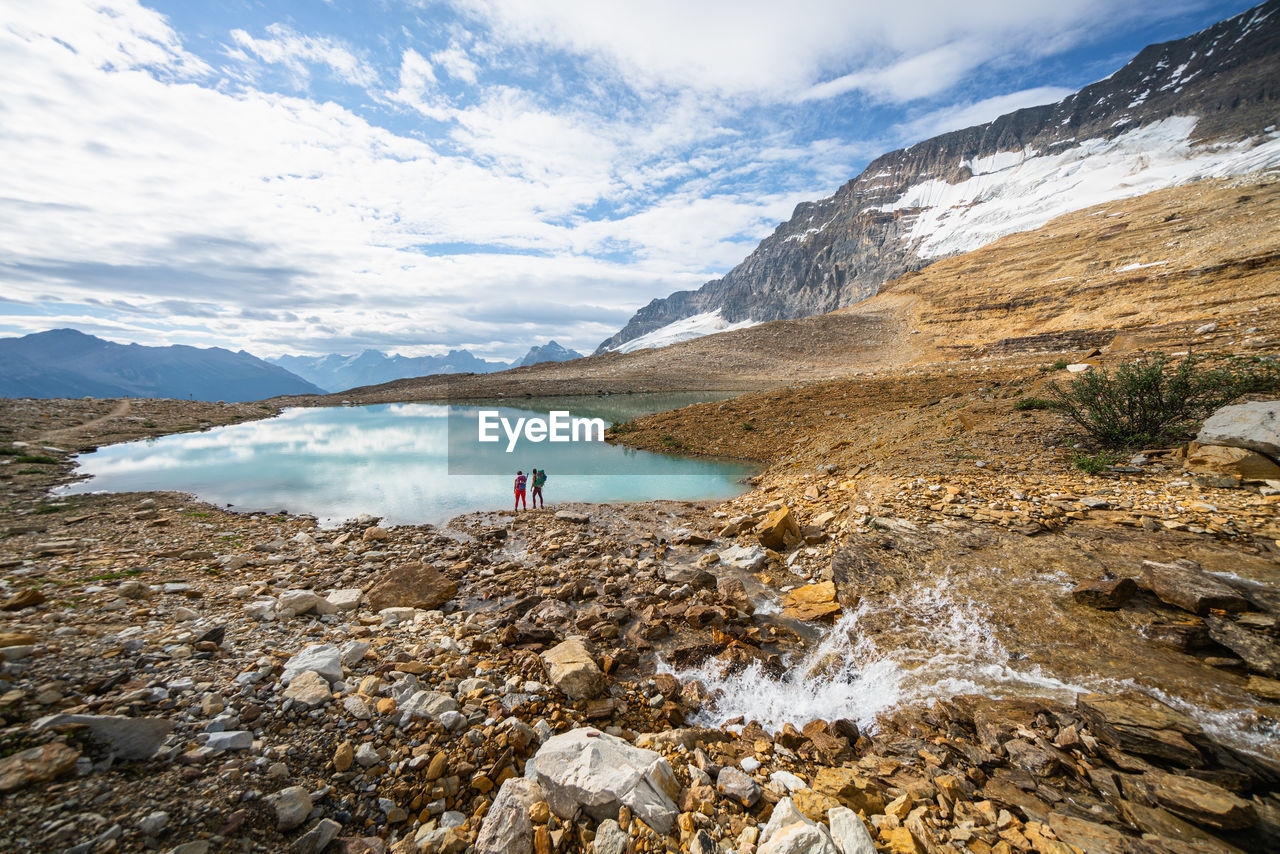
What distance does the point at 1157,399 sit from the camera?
9445 millimetres

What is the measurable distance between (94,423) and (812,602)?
43.5m

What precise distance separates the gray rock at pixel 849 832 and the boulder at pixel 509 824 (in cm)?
228

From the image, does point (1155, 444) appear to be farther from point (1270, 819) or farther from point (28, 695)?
point (28, 695)

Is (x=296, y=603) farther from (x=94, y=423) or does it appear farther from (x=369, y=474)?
(x=94, y=423)

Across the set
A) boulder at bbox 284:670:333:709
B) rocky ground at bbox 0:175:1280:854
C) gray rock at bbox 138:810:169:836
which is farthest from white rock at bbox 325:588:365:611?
gray rock at bbox 138:810:169:836

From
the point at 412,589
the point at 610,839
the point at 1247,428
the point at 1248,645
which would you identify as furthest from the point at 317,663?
the point at 1247,428

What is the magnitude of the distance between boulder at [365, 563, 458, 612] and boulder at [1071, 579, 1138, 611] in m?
8.95

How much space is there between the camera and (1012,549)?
22.8 feet

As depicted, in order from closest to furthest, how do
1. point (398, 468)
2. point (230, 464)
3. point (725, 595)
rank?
point (725, 595)
point (398, 468)
point (230, 464)

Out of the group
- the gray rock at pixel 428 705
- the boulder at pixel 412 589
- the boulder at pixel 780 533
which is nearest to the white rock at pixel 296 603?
the boulder at pixel 412 589

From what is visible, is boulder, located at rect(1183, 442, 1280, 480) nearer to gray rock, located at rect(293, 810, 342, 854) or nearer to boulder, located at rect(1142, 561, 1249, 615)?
boulder, located at rect(1142, 561, 1249, 615)

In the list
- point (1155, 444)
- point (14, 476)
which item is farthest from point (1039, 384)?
point (14, 476)

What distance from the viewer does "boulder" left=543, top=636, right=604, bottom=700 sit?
17.0ft

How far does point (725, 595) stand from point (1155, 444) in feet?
30.7
